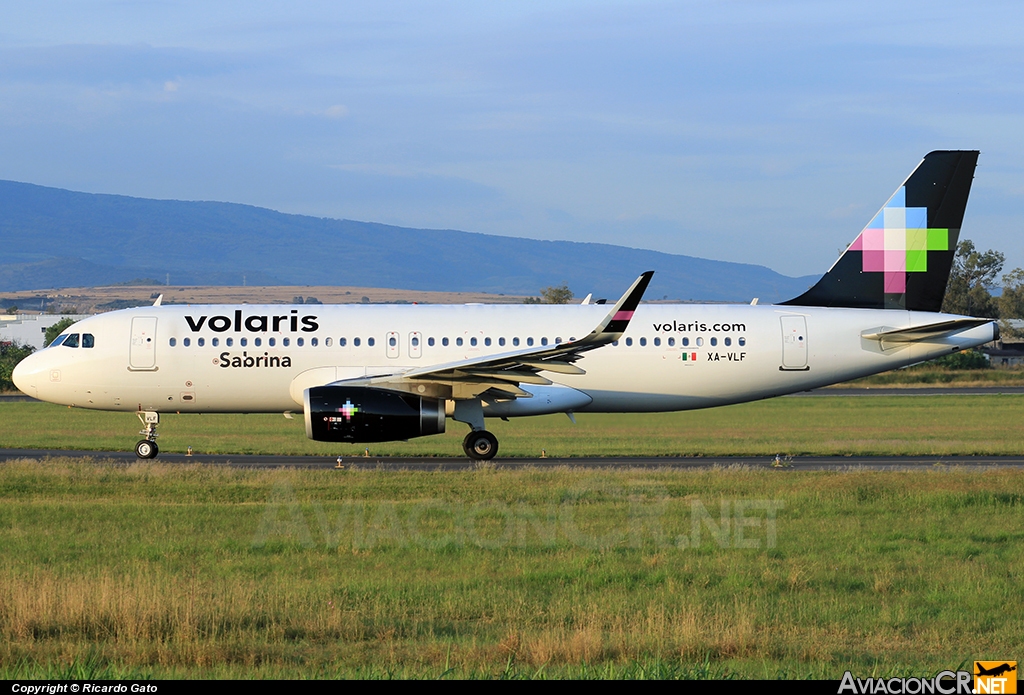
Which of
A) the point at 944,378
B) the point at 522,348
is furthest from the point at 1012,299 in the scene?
the point at 522,348

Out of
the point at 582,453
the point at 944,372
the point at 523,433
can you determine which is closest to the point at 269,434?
the point at 523,433

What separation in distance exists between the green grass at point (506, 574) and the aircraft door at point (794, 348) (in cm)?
703

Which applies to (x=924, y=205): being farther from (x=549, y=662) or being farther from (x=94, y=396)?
(x=549, y=662)

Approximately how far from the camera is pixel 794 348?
3125 centimetres

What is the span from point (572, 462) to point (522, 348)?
339 centimetres

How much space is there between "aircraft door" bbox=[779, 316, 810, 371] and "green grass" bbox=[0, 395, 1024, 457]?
8.19 feet

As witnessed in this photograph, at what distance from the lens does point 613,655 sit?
1073 centimetres

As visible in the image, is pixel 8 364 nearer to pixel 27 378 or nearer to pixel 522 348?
pixel 27 378

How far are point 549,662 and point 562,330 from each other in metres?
20.9

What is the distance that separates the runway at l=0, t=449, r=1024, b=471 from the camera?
2772 centimetres

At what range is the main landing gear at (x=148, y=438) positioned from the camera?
3008 cm

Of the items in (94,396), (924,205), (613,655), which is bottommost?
(613,655)

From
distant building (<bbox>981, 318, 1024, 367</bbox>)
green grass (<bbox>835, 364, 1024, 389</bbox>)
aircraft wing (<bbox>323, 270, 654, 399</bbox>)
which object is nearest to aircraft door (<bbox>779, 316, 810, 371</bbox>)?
aircraft wing (<bbox>323, 270, 654, 399</bbox>)

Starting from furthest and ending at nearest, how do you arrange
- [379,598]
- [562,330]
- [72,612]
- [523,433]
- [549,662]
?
[523,433], [562,330], [379,598], [72,612], [549,662]
